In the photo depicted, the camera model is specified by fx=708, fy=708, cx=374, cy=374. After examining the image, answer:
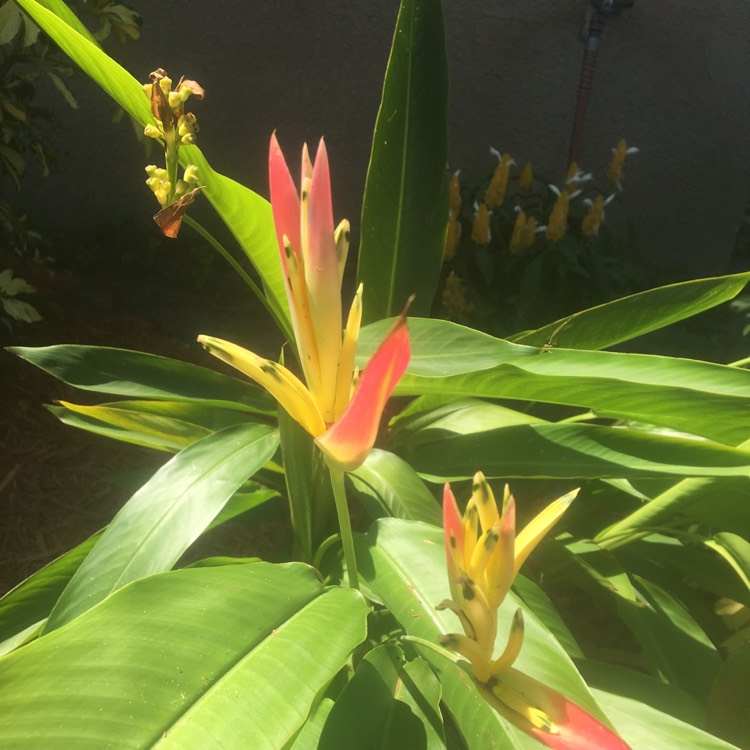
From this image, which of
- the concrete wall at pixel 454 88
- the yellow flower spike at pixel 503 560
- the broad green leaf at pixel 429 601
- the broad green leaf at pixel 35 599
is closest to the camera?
the yellow flower spike at pixel 503 560

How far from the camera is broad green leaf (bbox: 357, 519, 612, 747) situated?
0.51m

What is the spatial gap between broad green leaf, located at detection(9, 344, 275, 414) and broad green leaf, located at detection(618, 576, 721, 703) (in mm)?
511

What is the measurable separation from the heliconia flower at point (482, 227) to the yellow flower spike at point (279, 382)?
125 cm

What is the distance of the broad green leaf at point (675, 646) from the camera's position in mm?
810

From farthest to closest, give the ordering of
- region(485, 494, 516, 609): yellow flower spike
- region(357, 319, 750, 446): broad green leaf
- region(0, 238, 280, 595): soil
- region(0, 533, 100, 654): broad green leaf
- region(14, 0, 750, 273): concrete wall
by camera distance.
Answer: region(14, 0, 750, 273): concrete wall → region(0, 238, 280, 595): soil → region(0, 533, 100, 654): broad green leaf → region(357, 319, 750, 446): broad green leaf → region(485, 494, 516, 609): yellow flower spike

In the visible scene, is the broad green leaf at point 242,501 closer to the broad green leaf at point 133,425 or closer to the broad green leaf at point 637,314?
the broad green leaf at point 133,425

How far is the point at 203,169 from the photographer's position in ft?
2.41

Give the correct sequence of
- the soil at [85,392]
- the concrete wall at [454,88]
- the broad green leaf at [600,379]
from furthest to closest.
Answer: the concrete wall at [454,88] < the soil at [85,392] < the broad green leaf at [600,379]

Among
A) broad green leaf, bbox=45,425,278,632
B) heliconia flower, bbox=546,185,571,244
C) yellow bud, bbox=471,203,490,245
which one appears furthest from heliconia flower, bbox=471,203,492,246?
broad green leaf, bbox=45,425,278,632

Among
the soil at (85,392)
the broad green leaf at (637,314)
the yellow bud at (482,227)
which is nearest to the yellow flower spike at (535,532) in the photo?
the broad green leaf at (637,314)

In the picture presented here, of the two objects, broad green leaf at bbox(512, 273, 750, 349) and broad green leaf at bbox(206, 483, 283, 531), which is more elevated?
broad green leaf at bbox(512, 273, 750, 349)

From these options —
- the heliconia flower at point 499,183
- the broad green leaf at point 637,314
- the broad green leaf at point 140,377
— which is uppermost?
the heliconia flower at point 499,183

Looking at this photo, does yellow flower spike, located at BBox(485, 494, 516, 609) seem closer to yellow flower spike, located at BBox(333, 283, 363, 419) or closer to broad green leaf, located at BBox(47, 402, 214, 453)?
yellow flower spike, located at BBox(333, 283, 363, 419)

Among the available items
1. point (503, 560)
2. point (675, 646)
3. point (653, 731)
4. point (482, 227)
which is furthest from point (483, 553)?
point (482, 227)
